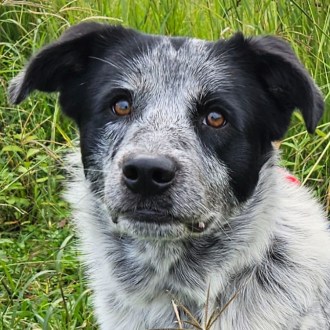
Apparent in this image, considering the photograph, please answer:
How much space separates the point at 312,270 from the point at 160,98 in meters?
1.01

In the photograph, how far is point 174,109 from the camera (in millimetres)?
3627

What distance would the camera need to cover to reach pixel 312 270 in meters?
3.86

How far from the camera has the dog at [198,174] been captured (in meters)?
3.61

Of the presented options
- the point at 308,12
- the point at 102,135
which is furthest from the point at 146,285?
the point at 308,12

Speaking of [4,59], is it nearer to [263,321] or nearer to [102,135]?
[102,135]

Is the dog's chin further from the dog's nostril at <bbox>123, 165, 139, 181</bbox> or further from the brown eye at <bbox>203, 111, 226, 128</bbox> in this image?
the brown eye at <bbox>203, 111, 226, 128</bbox>

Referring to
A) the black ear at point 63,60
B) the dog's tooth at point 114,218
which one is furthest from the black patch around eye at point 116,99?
the dog's tooth at point 114,218

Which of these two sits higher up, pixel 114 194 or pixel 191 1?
pixel 114 194

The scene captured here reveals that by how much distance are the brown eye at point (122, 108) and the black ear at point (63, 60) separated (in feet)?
1.04

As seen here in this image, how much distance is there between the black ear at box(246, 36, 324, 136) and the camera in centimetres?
352

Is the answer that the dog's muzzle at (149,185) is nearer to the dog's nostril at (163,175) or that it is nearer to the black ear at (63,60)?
the dog's nostril at (163,175)

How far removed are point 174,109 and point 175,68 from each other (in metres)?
0.23

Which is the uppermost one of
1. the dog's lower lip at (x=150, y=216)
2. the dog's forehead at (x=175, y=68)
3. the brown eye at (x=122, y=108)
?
the dog's forehead at (x=175, y=68)

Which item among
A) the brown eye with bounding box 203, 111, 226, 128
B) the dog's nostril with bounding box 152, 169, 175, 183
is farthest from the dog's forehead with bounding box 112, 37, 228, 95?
the dog's nostril with bounding box 152, 169, 175, 183
